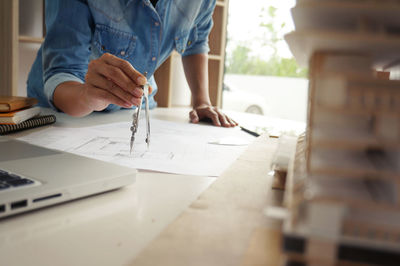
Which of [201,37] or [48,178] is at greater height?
[201,37]

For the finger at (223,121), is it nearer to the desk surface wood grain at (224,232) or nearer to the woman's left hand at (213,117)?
the woman's left hand at (213,117)

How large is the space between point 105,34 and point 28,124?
47 centimetres

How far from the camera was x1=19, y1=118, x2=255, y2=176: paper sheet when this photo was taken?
671 millimetres

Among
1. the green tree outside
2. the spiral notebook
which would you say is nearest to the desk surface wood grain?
the spiral notebook

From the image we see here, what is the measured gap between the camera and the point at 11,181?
43 centimetres

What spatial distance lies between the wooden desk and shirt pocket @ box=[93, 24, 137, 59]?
0.84 m

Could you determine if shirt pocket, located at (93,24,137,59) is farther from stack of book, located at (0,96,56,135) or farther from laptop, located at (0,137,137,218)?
laptop, located at (0,137,137,218)

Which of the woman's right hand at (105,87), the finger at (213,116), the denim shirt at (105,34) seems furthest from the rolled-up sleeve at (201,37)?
the woman's right hand at (105,87)

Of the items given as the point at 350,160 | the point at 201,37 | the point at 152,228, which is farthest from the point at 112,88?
the point at 201,37

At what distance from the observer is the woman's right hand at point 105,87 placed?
2.77 ft

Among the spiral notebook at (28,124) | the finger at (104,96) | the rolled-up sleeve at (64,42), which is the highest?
the rolled-up sleeve at (64,42)

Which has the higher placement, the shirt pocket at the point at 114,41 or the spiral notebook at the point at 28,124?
the shirt pocket at the point at 114,41

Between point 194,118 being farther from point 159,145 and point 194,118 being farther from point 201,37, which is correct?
point 201,37

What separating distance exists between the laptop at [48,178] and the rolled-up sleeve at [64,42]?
0.55 meters
